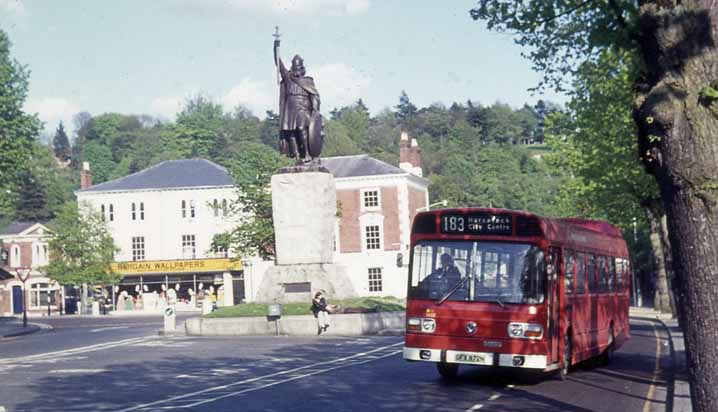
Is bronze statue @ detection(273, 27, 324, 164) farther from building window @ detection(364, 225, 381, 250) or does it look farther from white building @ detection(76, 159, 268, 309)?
white building @ detection(76, 159, 268, 309)

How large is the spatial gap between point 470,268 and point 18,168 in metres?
40.9

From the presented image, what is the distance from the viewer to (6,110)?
174 feet

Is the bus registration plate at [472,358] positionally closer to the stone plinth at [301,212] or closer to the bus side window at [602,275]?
the bus side window at [602,275]

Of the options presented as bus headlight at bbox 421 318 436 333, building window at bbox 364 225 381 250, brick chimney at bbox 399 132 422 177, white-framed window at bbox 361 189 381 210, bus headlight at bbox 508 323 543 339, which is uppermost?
brick chimney at bbox 399 132 422 177

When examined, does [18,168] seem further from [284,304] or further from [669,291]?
[669,291]

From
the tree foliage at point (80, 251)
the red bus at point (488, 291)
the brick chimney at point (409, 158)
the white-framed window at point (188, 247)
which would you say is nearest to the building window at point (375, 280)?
the brick chimney at point (409, 158)

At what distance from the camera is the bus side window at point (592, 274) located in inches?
812

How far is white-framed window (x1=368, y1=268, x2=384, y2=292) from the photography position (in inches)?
3093

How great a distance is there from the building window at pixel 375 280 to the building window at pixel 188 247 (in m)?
15.2

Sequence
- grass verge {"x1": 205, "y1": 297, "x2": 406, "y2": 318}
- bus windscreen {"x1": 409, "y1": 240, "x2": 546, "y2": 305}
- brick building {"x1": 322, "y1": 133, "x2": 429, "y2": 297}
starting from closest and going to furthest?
1. bus windscreen {"x1": 409, "y1": 240, "x2": 546, "y2": 305}
2. grass verge {"x1": 205, "y1": 297, "x2": 406, "y2": 318}
3. brick building {"x1": 322, "y1": 133, "x2": 429, "y2": 297}

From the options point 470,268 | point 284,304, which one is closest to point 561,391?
point 470,268

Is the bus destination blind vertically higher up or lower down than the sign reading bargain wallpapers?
lower down

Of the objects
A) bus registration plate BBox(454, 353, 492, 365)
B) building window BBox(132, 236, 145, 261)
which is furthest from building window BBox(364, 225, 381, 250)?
bus registration plate BBox(454, 353, 492, 365)

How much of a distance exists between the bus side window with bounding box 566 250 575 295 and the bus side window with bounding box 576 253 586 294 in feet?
1.48
